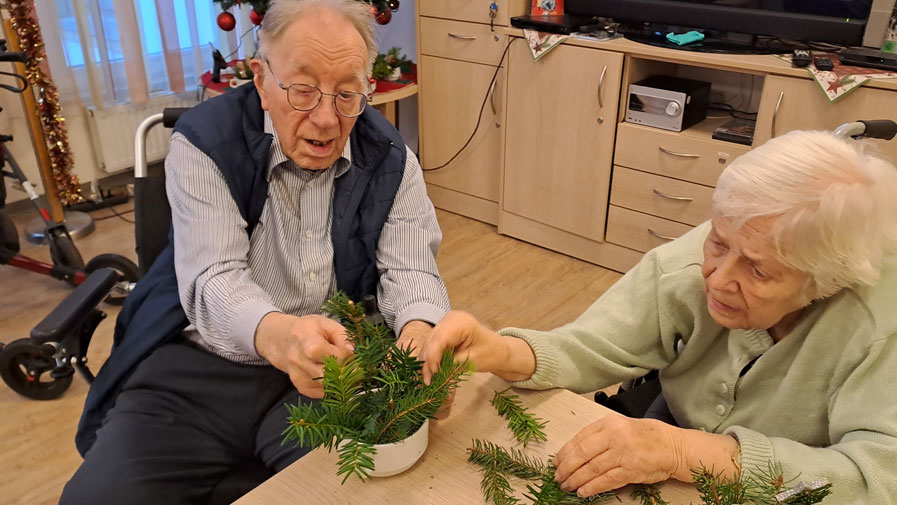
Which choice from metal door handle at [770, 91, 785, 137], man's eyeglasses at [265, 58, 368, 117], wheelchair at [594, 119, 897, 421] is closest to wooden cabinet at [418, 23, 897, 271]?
metal door handle at [770, 91, 785, 137]

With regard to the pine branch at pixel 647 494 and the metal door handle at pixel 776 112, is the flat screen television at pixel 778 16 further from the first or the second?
the pine branch at pixel 647 494

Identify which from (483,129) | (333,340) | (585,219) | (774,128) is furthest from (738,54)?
(333,340)

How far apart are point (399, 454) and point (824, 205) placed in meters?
0.62

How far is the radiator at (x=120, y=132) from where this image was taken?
348 centimetres

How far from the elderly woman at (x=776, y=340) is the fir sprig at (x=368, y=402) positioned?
0.21ft

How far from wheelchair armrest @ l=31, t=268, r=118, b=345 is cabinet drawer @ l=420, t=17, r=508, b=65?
83.0 inches

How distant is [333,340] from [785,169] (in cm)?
65

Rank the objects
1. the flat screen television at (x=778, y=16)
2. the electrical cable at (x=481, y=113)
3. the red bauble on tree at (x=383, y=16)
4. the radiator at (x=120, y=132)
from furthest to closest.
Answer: the radiator at (x=120, y=132)
the electrical cable at (x=481, y=113)
the red bauble on tree at (x=383, y=16)
the flat screen television at (x=778, y=16)

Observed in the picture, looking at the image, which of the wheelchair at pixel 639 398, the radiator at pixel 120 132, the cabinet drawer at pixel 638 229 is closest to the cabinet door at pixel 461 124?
the cabinet drawer at pixel 638 229

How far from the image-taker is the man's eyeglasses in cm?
135

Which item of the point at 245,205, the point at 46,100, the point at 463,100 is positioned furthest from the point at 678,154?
the point at 46,100

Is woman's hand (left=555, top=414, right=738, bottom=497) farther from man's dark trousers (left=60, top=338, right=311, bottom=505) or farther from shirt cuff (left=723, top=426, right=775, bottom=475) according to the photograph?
man's dark trousers (left=60, top=338, right=311, bottom=505)

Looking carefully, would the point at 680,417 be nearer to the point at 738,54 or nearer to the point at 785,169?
the point at 785,169

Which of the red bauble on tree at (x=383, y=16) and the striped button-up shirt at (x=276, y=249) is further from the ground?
the red bauble on tree at (x=383, y=16)
